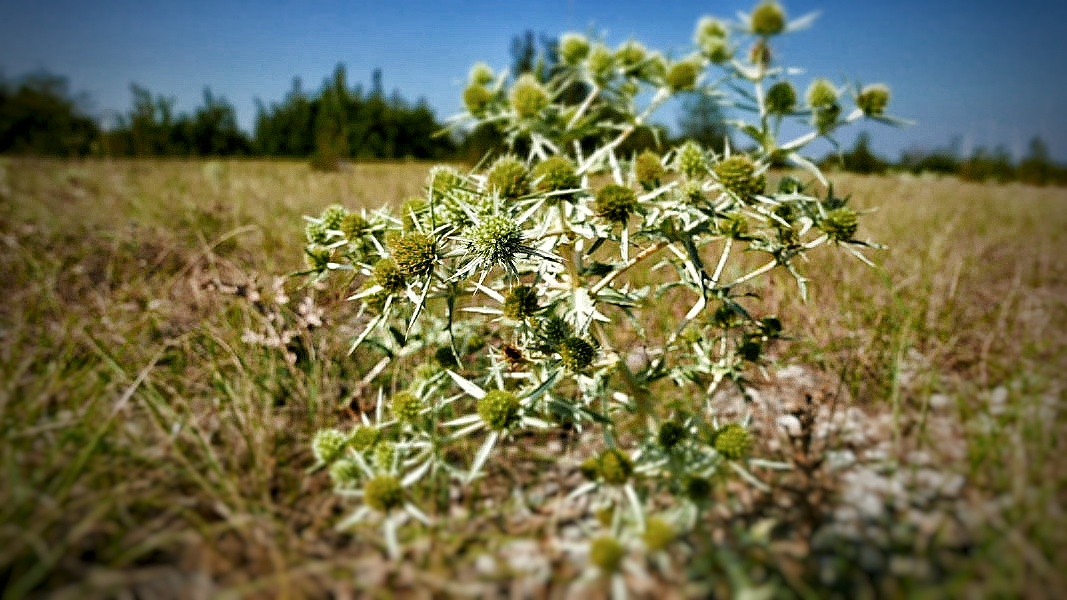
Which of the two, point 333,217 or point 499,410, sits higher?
point 333,217

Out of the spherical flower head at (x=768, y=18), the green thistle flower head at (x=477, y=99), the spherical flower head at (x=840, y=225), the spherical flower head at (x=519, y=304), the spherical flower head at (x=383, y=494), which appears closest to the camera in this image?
the spherical flower head at (x=383, y=494)

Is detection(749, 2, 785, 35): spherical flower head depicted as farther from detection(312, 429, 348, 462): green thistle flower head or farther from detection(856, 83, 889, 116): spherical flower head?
detection(312, 429, 348, 462): green thistle flower head

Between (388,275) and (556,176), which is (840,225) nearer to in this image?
(556,176)

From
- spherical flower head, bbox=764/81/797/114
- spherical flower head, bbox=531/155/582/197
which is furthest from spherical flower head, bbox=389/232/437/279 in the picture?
spherical flower head, bbox=764/81/797/114

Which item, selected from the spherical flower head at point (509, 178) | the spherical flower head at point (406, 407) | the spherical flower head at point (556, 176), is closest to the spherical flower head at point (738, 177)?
the spherical flower head at point (556, 176)

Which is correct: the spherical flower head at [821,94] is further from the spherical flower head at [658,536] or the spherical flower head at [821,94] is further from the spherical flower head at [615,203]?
the spherical flower head at [658,536]

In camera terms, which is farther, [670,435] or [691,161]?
[691,161]

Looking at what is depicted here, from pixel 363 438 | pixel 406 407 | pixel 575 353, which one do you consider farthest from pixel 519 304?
pixel 363 438
